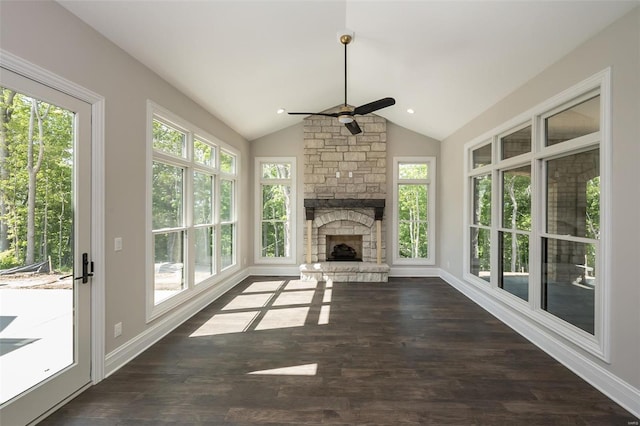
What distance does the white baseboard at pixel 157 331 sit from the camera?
2633 mm

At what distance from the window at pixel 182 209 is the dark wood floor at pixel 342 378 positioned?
1.86ft

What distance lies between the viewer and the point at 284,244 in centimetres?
657

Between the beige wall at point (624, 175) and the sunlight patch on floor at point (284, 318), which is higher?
the beige wall at point (624, 175)

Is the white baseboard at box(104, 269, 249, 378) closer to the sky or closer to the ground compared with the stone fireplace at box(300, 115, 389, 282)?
closer to the ground

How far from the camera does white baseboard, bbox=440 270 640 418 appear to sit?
2.15 metres

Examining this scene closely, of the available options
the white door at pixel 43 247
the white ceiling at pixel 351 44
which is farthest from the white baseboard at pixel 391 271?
the white door at pixel 43 247

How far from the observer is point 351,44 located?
3.69 m

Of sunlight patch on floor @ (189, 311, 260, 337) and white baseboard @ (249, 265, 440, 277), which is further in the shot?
white baseboard @ (249, 265, 440, 277)

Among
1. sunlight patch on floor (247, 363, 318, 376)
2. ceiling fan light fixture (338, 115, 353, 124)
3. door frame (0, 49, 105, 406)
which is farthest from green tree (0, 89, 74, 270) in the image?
ceiling fan light fixture (338, 115, 353, 124)

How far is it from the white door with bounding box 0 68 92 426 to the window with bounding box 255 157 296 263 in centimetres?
422

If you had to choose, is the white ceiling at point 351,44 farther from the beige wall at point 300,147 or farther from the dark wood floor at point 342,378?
the dark wood floor at point 342,378

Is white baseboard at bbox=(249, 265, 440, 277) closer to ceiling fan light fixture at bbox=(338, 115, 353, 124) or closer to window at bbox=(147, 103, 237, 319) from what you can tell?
window at bbox=(147, 103, 237, 319)

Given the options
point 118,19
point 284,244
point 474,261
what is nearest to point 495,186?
point 474,261

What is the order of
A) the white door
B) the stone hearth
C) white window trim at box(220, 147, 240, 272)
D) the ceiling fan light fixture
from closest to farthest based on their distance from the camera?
1. the white door
2. the ceiling fan light fixture
3. white window trim at box(220, 147, 240, 272)
4. the stone hearth
